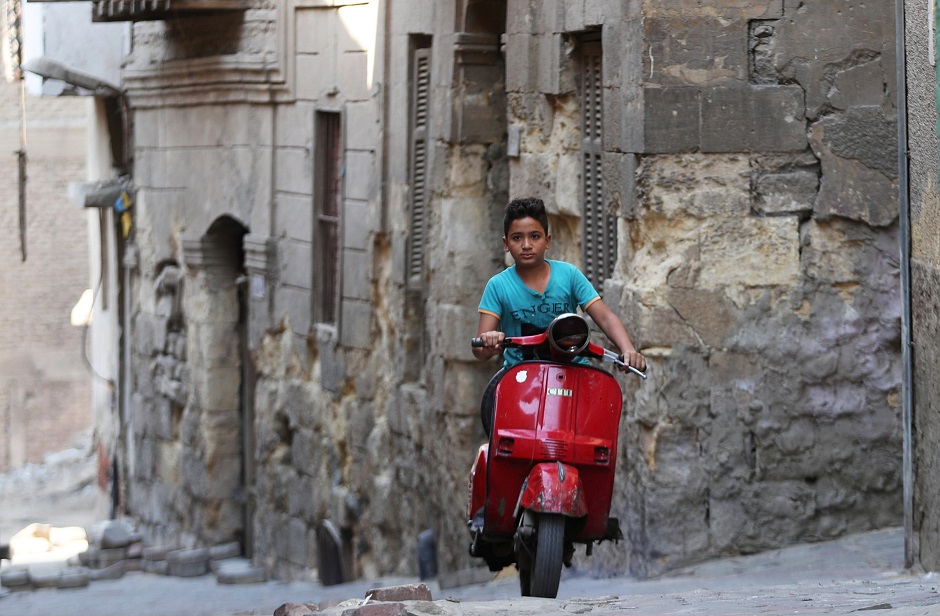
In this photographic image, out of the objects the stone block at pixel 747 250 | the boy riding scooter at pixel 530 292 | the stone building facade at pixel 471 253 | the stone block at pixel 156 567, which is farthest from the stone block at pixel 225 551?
the boy riding scooter at pixel 530 292

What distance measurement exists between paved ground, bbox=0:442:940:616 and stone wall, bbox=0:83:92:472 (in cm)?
1411

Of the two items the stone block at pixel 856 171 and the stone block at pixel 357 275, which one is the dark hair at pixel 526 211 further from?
the stone block at pixel 357 275

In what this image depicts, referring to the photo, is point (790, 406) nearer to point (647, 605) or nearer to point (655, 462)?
point (655, 462)

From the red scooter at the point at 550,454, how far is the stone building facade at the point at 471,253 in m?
1.57

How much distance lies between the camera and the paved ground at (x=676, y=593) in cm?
471

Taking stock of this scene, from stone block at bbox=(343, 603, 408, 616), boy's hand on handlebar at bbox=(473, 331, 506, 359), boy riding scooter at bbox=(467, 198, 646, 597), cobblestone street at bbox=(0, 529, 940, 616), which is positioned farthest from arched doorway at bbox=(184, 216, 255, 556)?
stone block at bbox=(343, 603, 408, 616)

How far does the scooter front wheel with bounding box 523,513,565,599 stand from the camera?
5191 millimetres

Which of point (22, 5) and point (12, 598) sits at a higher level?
point (22, 5)

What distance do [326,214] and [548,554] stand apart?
7.34 meters

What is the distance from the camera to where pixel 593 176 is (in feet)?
26.0

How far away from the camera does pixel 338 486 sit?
11742 millimetres

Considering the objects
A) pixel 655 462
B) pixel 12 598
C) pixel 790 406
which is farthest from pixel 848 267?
pixel 12 598

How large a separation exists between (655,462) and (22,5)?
1013cm

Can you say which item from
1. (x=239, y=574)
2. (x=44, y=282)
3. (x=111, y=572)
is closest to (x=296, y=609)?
(x=239, y=574)
